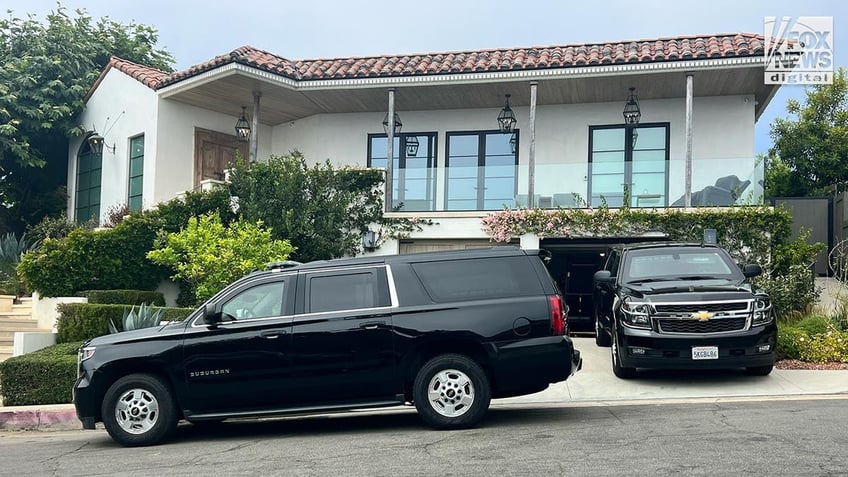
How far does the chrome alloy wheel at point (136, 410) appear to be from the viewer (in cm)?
855

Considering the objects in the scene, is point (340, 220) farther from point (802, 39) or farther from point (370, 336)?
point (802, 39)

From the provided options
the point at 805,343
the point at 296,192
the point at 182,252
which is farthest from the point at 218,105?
the point at 805,343

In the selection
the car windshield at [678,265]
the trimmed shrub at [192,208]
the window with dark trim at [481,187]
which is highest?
the window with dark trim at [481,187]

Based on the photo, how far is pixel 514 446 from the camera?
7.21 m

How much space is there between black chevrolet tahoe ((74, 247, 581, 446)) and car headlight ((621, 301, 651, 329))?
7.23 feet

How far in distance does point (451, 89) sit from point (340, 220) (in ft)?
13.4

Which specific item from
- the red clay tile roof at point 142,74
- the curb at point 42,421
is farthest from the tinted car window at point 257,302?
the red clay tile roof at point 142,74

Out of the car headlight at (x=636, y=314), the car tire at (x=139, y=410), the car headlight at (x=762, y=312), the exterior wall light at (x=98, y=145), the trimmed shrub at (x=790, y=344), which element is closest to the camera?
the car tire at (x=139, y=410)

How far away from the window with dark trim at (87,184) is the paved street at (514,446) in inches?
519

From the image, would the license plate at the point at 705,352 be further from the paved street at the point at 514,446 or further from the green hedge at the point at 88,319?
the green hedge at the point at 88,319

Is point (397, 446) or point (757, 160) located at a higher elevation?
point (757, 160)

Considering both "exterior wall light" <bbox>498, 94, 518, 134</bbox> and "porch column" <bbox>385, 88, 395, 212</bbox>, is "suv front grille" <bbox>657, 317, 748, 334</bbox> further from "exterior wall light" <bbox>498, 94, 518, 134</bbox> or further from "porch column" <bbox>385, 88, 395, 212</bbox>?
"exterior wall light" <bbox>498, 94, 518, 134</bbox>

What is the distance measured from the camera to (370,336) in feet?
27.5

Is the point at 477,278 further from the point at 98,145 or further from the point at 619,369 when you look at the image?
the point at 98,145
